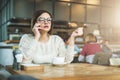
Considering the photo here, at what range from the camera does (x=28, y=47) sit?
235 cm

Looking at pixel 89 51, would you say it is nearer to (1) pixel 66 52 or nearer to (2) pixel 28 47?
(1) pixel 66 52

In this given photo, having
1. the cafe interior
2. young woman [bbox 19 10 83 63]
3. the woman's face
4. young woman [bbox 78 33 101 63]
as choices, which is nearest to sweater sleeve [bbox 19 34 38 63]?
young woman [bbox 19 10 83 63]

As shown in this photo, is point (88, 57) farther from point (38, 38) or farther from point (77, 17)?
point (77, 17)

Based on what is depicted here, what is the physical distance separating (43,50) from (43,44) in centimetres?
7

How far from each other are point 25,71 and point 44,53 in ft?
2.39

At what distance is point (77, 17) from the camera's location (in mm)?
8672

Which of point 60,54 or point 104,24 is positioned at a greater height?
point 104,24

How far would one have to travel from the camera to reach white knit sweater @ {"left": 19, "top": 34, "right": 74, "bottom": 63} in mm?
2323

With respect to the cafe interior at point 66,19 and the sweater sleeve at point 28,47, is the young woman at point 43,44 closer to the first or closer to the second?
the sweater sleeve at point 28,47

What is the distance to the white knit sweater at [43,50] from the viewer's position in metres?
2.32

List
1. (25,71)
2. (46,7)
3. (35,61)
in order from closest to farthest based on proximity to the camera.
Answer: (25,71) < (35,61) < (46,7)

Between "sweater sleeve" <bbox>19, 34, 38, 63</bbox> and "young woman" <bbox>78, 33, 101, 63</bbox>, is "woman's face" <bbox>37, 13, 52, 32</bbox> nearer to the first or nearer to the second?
"sweater sleeve" <bbox>19, 34, 38, 63</bbox>

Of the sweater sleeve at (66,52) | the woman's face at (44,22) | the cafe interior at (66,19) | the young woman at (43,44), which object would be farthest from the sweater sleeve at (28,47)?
the cafe interior at (66,19)

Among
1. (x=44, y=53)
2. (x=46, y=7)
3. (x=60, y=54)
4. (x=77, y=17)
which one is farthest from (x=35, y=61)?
(x=77, y=17)
